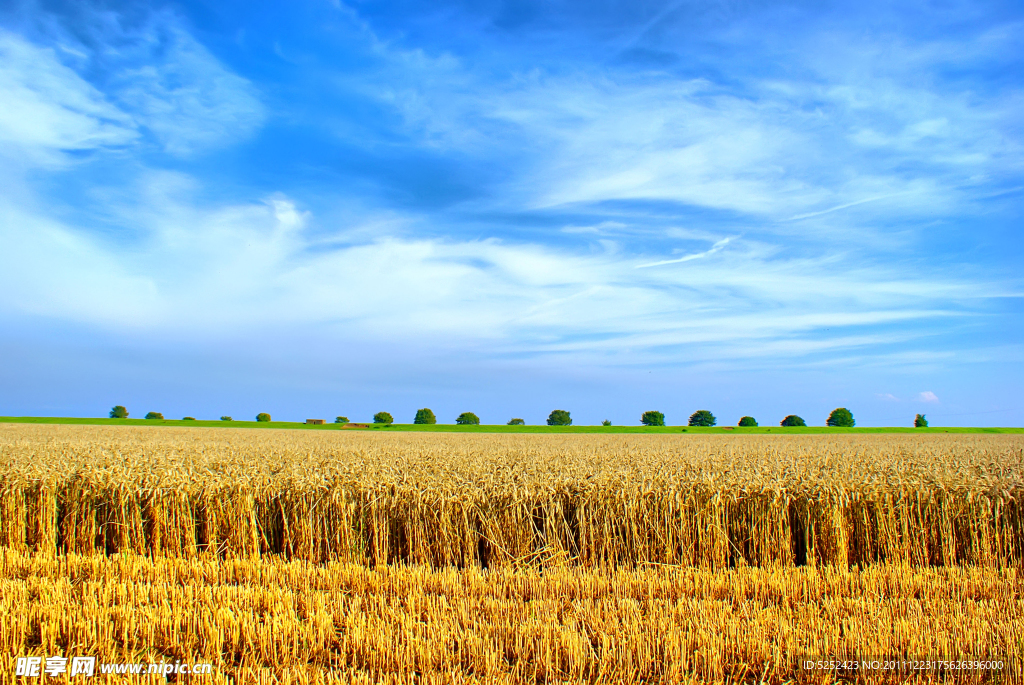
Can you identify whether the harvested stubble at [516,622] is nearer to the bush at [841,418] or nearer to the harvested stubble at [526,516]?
the harvested stubble at [526,516]

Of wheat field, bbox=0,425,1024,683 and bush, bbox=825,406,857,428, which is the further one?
bush, bbox=825,406,857,428

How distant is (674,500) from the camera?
8414mm

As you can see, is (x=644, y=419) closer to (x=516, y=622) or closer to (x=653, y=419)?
(x=653, y=419)

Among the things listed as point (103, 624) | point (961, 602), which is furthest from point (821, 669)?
point (103, 624)

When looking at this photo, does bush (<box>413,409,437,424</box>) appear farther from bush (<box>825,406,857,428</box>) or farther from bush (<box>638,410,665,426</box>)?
bush (<box>825,406,857,428</box>)

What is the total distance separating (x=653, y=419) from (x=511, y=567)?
68212mm

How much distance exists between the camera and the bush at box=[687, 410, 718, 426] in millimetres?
74875

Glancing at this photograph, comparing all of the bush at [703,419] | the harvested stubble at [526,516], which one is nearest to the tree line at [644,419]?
the bush at [703,419]

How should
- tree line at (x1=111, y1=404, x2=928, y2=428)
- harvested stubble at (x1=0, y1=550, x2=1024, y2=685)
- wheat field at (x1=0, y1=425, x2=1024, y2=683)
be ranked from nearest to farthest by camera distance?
harvested stubble at (x1=0, y1=550, x2=1024, y2=685)
wheat field at (x1=0, y1=425, x2=1024, y2=683)
tree line at (x1=111, y1=404, x2=928, y2=428)

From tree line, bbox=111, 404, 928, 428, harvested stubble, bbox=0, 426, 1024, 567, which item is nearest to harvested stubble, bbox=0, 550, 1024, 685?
harvested stubble, bbox=0, 426, 1024, 567

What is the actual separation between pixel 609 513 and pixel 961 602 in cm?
415

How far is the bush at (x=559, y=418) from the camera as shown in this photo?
Result: 2899 inches

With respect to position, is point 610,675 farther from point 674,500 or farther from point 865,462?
point 865,462

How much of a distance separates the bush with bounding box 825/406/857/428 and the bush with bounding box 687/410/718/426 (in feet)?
50.1
